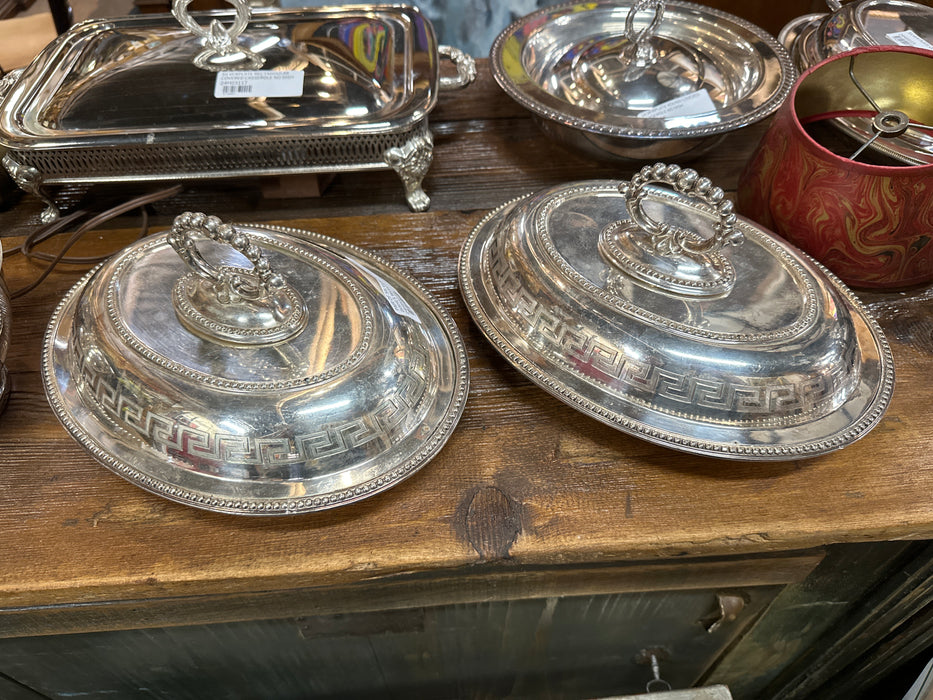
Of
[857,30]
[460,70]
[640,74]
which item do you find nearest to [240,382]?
[460,70]

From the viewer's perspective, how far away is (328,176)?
974 millimetres

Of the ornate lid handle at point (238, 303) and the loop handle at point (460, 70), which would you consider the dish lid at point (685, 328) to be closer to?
the ornate lid handle at point (238, 303)

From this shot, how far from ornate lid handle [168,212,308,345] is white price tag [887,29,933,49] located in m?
1.05

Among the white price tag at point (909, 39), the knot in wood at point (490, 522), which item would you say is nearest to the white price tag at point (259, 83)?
the knot in wood at point (490, 522)

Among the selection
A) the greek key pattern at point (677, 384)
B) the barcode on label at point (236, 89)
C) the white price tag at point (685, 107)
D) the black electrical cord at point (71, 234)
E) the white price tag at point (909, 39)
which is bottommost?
the greek key pattern at point (677, 384)

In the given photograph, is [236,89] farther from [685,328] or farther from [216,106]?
[685,328]

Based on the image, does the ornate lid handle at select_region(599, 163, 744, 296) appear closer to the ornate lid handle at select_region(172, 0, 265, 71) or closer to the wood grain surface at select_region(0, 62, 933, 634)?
the wood grain surface at select_region(0, 62, 933, 634)

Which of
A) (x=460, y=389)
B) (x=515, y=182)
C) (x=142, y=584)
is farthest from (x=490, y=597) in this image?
(x=515, y=182)

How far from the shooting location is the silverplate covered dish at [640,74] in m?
0.93

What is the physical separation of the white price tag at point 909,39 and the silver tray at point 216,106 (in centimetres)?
74

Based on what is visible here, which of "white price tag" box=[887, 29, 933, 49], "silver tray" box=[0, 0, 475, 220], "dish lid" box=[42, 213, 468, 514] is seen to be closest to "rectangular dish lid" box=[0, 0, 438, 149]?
"silver tray" box=[0, 0, 475, 220]

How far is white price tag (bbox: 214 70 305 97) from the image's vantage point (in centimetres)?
→ 89

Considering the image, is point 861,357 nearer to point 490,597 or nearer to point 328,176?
point 490,597

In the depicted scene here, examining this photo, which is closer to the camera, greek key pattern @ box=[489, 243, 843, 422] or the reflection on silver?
greek key pattern @ box=[489, 243, 843, 422]
